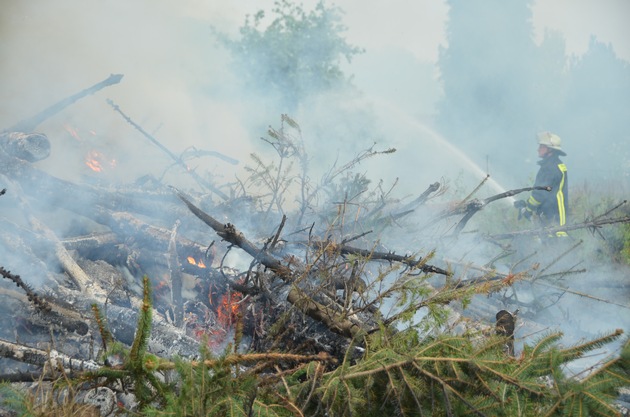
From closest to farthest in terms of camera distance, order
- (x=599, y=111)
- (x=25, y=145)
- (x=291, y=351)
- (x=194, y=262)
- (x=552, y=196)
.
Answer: (x=291, y=351) → (x=194, y=262) → (x=25, y=145) → (x=552, y=196) → (x=599, y=111)

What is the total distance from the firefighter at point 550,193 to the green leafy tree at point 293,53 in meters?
7.74

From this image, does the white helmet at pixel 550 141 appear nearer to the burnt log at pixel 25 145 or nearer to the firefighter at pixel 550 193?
the firefighter at pixel 550 193

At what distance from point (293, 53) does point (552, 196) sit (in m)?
8.72

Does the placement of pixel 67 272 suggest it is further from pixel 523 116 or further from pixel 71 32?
pixel 523 116

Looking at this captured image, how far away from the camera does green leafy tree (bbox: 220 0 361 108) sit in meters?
15.0

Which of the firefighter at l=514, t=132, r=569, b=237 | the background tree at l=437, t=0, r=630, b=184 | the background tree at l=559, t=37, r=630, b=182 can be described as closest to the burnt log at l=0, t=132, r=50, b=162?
the firefighter at l=514, t=132, r=569, b=237

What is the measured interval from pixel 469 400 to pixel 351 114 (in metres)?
14.7

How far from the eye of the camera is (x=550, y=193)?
900cm

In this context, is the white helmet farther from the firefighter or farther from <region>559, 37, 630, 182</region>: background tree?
<region>559, 37, 630, 182</region>: background tree

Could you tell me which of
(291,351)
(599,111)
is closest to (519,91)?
Answer: (599,111)

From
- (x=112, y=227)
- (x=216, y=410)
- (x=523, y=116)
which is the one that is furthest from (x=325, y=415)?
(x=523, y=116)

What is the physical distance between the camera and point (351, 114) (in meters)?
16.4

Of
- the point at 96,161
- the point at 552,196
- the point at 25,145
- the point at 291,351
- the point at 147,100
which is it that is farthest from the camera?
the point at 147,100

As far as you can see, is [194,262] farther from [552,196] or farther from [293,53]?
[293,53]
